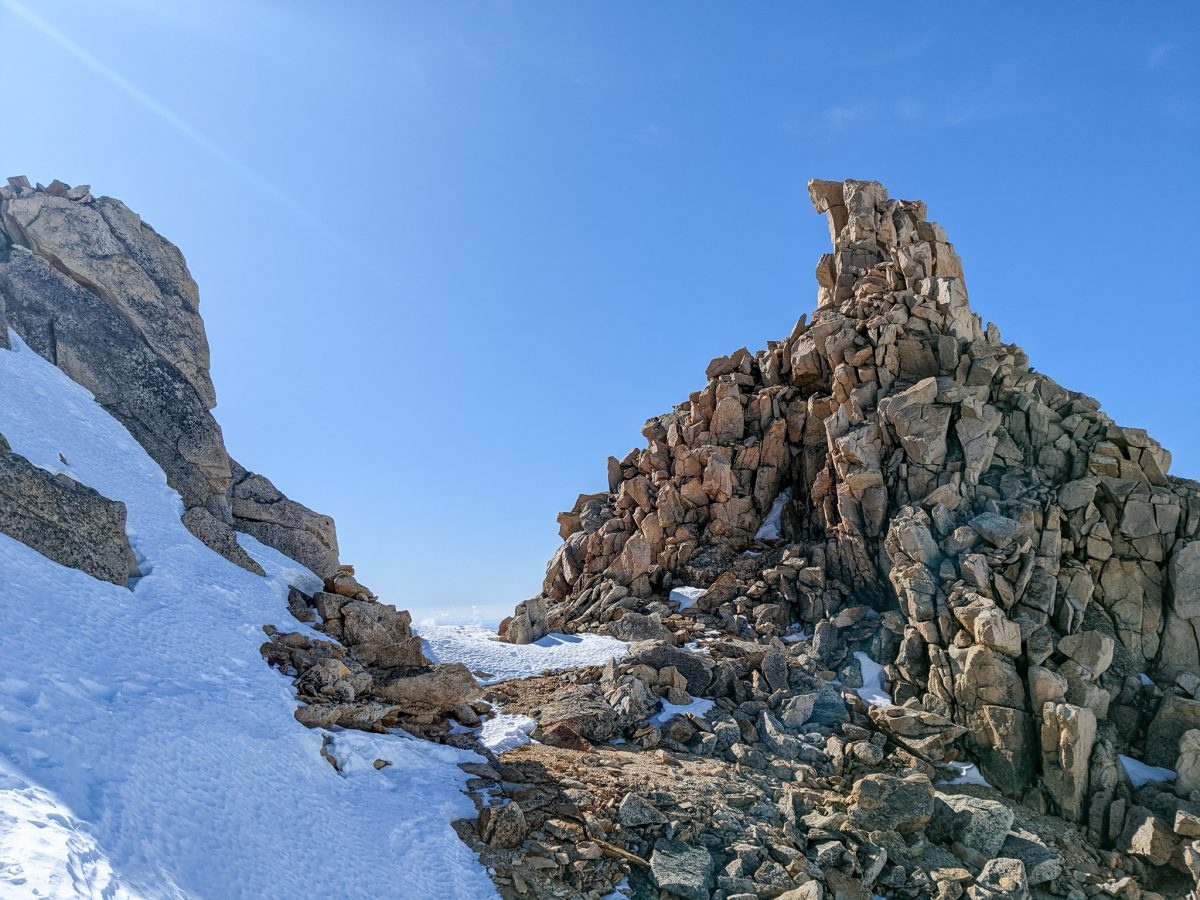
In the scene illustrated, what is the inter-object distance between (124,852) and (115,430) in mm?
17851

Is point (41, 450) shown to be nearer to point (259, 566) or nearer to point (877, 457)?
point (259, 566)

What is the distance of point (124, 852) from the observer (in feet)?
36.7

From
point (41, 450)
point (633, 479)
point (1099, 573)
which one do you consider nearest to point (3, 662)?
point (41, 450)

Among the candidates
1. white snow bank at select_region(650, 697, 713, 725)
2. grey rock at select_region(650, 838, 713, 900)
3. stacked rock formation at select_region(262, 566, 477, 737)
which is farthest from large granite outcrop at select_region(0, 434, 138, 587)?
white snow bank at select_region(650, 697, 713, 725)

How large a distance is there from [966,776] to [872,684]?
549cm

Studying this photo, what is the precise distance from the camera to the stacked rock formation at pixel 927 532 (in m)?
28.7

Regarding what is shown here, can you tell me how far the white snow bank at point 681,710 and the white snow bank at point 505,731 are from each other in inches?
196

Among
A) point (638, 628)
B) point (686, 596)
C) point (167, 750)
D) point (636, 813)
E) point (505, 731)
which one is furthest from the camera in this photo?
point (686, 596)

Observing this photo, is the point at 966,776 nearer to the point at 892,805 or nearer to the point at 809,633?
the point at 892,805

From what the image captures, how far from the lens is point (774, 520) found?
1868 inches

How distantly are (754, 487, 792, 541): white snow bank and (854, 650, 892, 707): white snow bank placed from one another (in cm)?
1310

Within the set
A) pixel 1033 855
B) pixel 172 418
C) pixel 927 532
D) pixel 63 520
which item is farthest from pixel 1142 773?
pixel 172 418

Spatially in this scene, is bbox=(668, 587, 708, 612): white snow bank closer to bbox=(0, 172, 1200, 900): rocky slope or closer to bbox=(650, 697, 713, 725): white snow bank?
bbox=(0, 172, 1200, 900): rocky slope

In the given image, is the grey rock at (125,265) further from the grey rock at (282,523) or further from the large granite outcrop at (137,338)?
the grey rock at (282,523)
